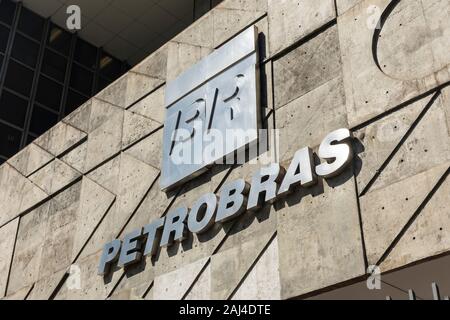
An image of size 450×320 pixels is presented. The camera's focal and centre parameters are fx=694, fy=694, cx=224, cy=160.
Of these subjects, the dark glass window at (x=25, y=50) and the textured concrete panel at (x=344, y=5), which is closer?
the textured concrete panel at (x=344, y=5)

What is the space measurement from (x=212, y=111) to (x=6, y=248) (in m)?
7.26

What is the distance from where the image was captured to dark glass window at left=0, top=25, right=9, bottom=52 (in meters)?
23.8

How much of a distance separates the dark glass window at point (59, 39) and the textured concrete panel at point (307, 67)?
1547cm

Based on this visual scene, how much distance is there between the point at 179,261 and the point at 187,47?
477cm

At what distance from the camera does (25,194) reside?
1736 centimetres

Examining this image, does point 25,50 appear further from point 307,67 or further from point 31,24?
point 307,67

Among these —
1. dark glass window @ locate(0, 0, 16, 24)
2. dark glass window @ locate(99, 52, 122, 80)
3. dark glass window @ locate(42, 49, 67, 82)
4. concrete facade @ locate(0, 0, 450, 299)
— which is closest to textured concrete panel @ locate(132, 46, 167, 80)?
concrete facade @ locate(0, 0, 450, 299)

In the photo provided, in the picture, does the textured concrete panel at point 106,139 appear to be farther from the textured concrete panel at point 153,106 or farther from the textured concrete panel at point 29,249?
the textured concrete panel at point 29,249

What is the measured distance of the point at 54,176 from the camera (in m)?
16.6

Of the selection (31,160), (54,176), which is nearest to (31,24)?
(31,160)

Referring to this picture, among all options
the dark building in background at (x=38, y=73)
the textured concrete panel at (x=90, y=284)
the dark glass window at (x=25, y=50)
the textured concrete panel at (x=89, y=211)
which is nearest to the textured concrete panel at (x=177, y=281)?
the textured concrete panel at (x=90, y=284)

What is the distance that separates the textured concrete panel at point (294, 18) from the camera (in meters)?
11.5
